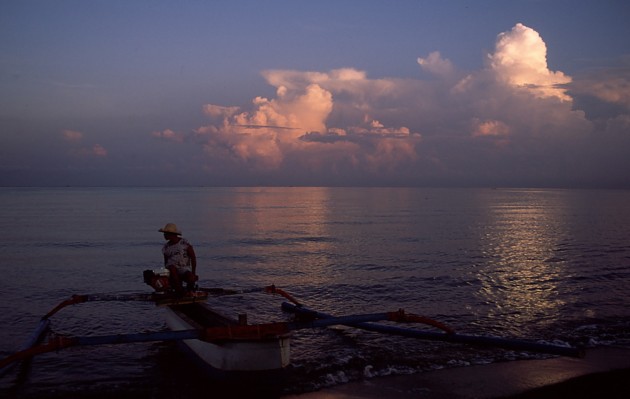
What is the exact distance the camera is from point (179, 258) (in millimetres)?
11945

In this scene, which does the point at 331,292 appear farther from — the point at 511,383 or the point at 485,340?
the point at 511,383

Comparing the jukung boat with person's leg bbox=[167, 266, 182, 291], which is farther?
person's leg bbox=[167, 266, 182, 291]

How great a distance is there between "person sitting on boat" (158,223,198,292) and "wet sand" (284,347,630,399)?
449 centimetres

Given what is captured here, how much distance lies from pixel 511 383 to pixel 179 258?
751 cm

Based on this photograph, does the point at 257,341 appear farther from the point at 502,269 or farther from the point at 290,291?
the point at 502,269

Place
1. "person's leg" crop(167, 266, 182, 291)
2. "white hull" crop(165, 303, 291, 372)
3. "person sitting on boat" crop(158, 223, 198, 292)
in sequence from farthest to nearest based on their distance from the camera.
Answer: "person sitting on boat" crop(158, 223, 198, 292), "person's leg" crop(167, 266, 182, 291), "white hull" crop(165, 303, 291, 372)

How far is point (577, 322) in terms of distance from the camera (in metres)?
13.3

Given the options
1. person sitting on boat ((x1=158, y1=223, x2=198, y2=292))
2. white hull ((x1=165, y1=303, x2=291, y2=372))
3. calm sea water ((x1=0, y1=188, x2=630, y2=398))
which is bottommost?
calm sea water ((x1=0, y1=188, x2=630, y2=398))

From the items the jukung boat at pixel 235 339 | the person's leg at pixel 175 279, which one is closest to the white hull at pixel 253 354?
the jukung boat at pixel 235 339

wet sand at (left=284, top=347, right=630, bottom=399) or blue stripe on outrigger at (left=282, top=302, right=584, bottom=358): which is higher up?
blue stripe on outrigger at (left=282, top=302, right=584, bottom=358)

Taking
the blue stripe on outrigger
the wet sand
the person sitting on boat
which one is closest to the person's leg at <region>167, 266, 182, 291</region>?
the person sitting on boat

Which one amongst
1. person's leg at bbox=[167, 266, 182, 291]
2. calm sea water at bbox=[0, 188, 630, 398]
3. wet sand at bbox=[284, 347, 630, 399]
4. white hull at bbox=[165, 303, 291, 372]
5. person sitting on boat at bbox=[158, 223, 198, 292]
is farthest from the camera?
person sitting on boat at bbox=[158, 223, 198, 292]

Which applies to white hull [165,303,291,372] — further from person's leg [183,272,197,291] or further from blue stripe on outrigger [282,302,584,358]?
person's leg [183,272,197,291]

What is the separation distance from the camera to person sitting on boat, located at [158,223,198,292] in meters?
11.8
